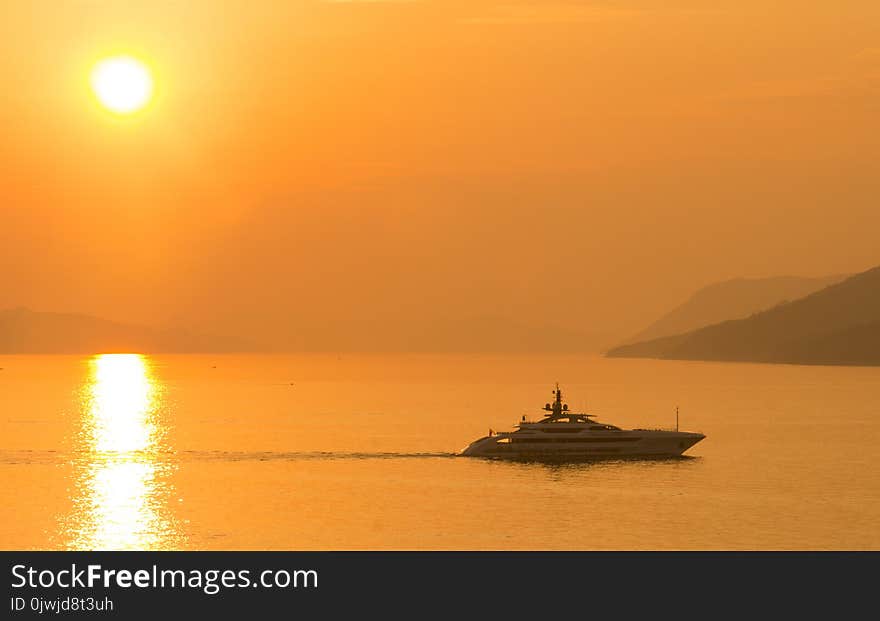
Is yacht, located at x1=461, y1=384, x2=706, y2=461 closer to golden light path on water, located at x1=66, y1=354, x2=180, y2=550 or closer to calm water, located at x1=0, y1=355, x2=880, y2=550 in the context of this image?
calm water, located at x1=0, y1=355, x2=880, y2=550

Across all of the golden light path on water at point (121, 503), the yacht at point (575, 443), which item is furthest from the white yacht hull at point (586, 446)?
the golden light path on water at point (121, 503)

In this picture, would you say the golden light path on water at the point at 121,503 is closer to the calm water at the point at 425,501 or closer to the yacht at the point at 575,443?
the calm water at the point at 425,501

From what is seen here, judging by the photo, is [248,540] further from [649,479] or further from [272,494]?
[649,479]

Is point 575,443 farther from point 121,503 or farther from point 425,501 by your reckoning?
point 121,503

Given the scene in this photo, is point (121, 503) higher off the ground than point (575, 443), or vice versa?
point (575, 443)

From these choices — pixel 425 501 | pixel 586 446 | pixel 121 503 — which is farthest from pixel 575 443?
pixel 121 503

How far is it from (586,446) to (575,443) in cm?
153

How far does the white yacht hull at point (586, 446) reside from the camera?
541 ft

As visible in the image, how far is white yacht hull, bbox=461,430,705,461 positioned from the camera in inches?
6491

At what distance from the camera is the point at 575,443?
165250 mm

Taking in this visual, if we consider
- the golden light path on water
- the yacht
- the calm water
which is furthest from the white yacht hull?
the golden light path on water
